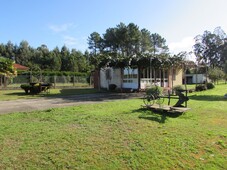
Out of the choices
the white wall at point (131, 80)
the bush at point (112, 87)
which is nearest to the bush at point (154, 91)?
the white wall at point (131, 80)

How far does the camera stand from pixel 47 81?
91.8ft

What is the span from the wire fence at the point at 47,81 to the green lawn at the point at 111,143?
19.2 m

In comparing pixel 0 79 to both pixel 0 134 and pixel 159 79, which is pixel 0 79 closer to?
pixel 159 79

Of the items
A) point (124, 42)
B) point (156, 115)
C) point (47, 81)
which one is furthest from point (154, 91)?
point (124, 42)

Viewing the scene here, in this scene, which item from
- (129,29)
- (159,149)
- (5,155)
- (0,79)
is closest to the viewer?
(5,155)

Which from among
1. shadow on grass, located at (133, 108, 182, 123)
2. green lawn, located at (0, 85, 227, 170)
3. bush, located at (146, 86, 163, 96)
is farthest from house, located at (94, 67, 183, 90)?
green lawn, located at (0, 85, 227, 170)

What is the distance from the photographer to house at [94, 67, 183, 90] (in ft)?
69.7

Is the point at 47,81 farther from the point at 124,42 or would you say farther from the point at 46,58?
the point at 46,58

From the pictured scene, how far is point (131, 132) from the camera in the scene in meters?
5.75

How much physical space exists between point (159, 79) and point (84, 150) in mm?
19396

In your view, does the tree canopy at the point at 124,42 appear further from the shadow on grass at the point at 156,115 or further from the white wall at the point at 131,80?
the shadow on grass at the point at 156,115

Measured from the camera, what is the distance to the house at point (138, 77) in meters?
21.2

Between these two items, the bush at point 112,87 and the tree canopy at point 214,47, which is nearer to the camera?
the tree canopy at point 214,47

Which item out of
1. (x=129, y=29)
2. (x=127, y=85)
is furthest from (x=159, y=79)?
(x=129, y=29)
